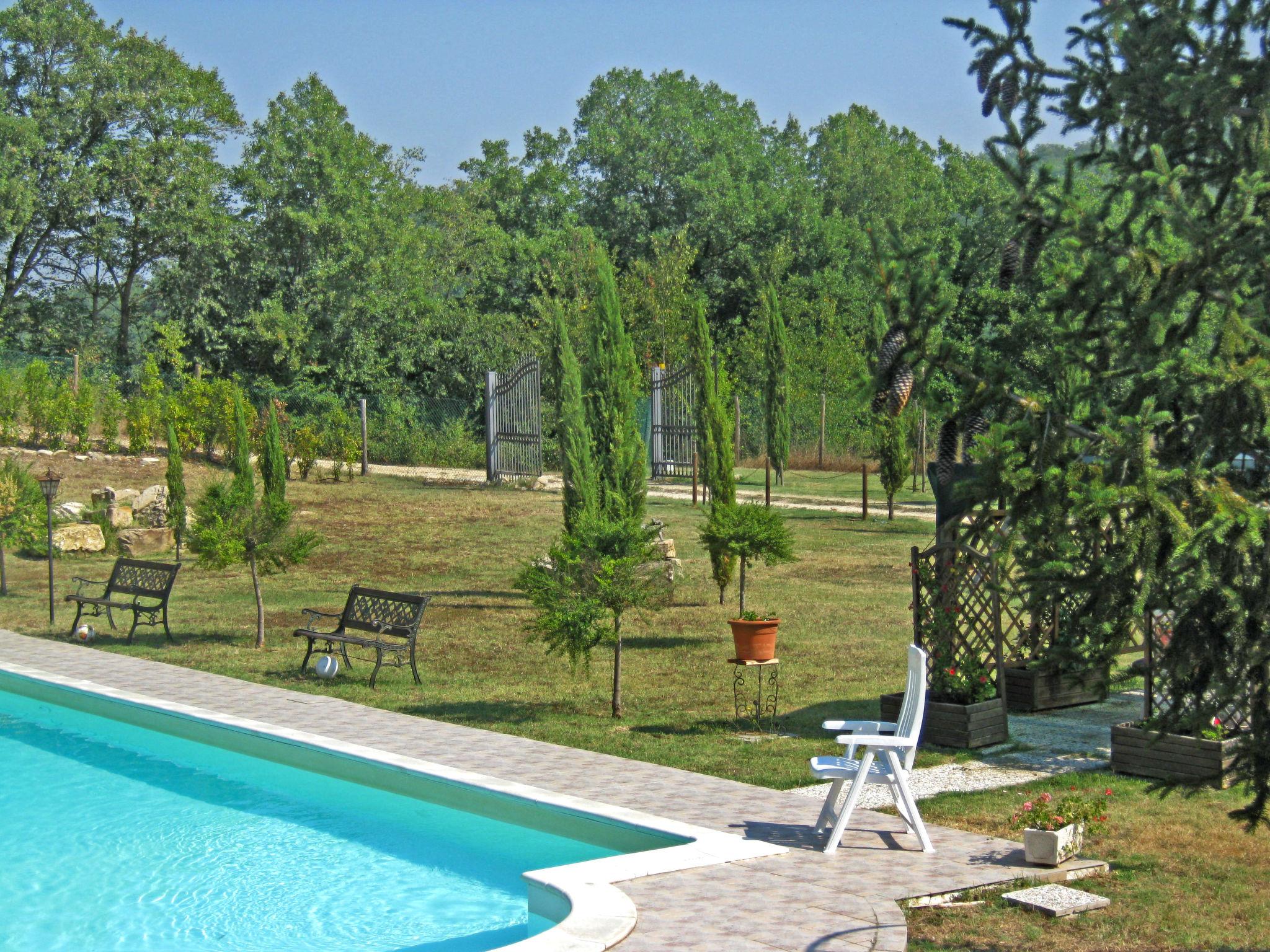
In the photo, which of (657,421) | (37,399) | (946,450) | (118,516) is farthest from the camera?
(657,421)

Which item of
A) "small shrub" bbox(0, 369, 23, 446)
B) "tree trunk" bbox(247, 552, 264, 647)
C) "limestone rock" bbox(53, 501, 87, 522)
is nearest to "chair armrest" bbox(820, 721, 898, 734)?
"tree trunk" bbox(247, 552, 264, 647)

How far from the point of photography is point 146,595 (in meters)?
15.4

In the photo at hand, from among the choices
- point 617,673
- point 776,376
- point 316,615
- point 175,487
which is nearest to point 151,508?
point 175,487

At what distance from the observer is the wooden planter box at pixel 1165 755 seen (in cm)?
864

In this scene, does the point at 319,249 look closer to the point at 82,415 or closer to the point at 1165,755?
the point at 82,415

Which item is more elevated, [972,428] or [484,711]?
[972,428]

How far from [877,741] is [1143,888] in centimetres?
153

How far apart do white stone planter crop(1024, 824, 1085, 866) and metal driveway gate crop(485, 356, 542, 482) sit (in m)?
22.6

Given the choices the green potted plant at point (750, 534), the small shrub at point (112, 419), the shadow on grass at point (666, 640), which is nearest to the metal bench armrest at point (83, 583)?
the shadow on grass at point (666, 640)

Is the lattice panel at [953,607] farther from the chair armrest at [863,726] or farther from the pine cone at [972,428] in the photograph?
the pine cone at [972,428]

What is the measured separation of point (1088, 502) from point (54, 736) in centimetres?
1011

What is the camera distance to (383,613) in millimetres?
13492

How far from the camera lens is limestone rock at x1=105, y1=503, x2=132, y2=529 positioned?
2255 cm

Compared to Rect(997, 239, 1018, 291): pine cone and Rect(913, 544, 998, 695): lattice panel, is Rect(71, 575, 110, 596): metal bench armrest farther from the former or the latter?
Rect(997, 239, 1018, 291): pine cone
